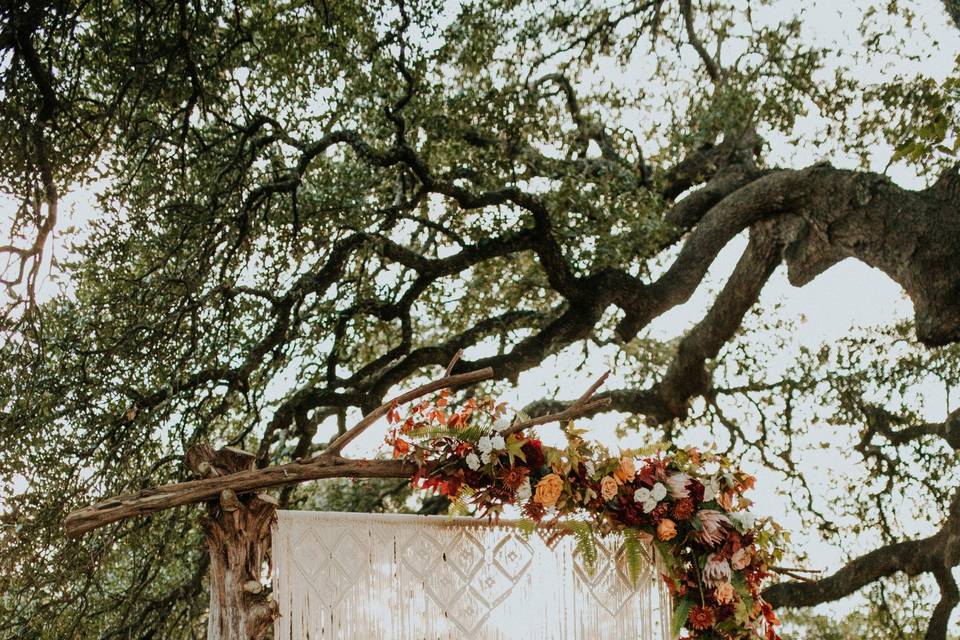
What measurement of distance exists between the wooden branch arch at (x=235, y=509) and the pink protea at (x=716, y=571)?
2.33ft

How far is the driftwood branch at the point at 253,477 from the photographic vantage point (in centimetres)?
309

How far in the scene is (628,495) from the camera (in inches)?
142

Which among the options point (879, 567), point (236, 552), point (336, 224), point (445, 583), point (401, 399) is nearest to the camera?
point (236, 552)

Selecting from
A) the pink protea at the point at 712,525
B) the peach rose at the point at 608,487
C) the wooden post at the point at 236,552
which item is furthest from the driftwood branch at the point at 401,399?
the pink protea at the point at 712,525

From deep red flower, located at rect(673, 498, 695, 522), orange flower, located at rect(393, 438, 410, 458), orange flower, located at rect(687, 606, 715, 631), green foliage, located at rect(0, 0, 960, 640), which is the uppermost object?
green foliage, located at rect(0, 0, 960, 640)

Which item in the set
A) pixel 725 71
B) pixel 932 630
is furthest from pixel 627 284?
pixel 932 630

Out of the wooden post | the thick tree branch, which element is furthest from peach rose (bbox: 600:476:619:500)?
the thick tree branch

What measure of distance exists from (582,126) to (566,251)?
1.26m

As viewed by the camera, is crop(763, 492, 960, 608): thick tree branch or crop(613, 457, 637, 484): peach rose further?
crop(763, 492, 960, 608): thick tree branch

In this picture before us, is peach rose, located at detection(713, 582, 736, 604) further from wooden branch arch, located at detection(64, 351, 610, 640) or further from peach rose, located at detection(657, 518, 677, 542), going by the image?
wooden branch arch, located at detection(64, 351, 610, 640)

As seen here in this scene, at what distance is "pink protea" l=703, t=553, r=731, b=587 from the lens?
360 centimetres

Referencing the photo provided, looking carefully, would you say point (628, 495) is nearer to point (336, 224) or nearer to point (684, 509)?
point (684, 509)

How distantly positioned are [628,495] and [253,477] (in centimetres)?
124

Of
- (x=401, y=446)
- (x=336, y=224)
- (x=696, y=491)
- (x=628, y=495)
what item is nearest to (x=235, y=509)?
(x=401, y=446)
